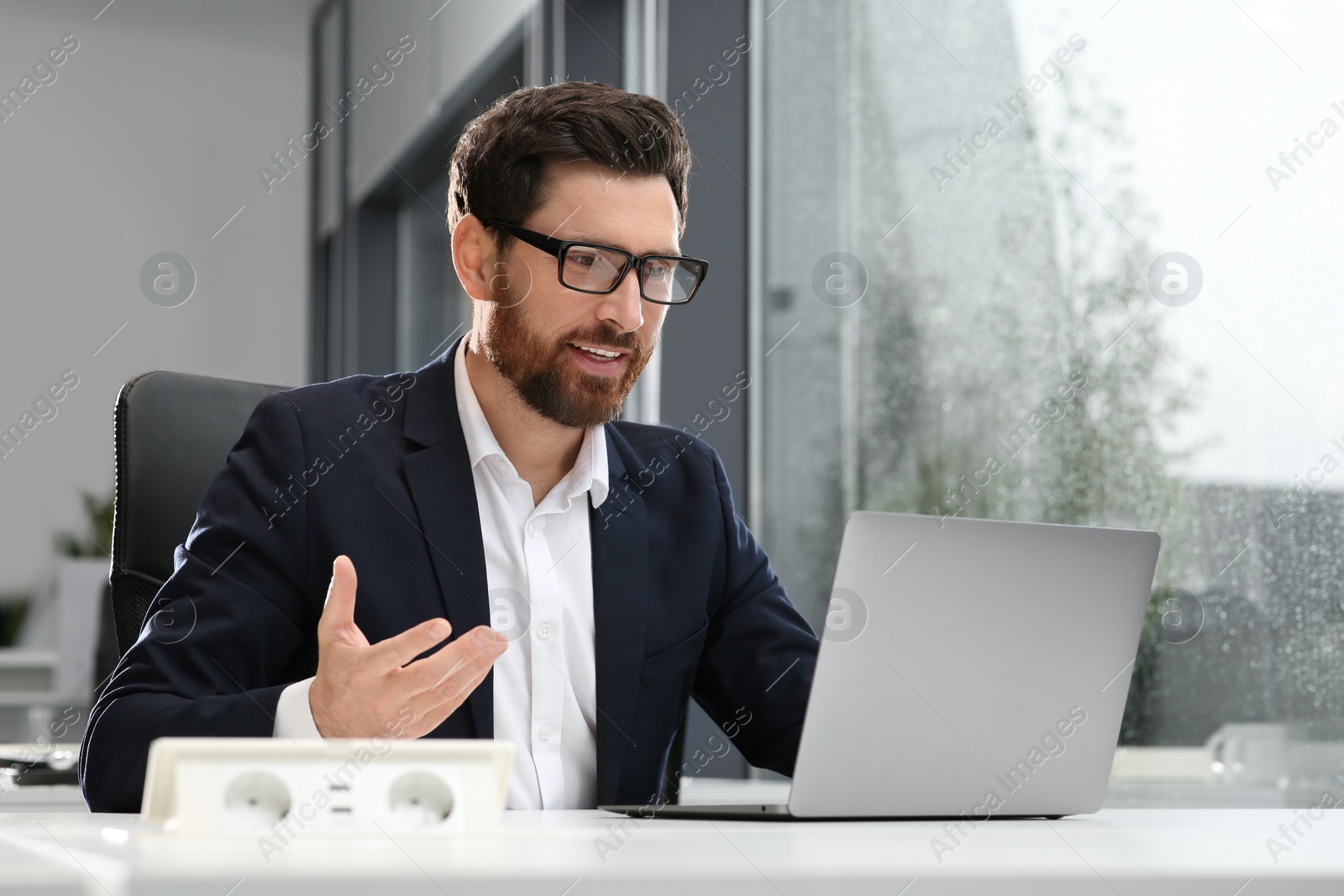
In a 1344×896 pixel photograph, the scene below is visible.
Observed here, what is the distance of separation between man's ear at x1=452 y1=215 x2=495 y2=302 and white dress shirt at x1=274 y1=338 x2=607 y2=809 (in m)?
0.17

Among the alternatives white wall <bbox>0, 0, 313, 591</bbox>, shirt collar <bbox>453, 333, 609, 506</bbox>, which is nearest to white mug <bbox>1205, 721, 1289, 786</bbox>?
shirt collar <bbox>453, 333, 609, 506</bbox>

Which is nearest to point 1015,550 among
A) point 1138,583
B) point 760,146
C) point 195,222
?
point 1138,583

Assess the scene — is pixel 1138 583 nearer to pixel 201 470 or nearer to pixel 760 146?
pixel 201 470

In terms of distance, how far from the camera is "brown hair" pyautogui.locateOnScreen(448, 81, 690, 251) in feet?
4.98

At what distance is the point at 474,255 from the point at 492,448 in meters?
0.28

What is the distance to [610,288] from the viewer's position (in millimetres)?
1446

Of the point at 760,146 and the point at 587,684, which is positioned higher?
the point at 760,146

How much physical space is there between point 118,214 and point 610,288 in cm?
444

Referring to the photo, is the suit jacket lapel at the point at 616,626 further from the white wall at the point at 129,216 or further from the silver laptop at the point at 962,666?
the white wall at the point at 129,216

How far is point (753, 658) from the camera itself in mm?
1500

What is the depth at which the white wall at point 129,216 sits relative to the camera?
5.09 meters

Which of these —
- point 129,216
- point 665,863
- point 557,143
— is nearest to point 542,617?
point 557,143

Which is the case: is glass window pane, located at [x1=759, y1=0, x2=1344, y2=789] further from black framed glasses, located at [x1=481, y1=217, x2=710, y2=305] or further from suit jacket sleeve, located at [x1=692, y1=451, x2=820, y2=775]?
black framed glasses, located at [x1=481, y1=217, x2=710, y2=305]

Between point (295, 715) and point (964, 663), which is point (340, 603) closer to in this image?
point (295, 715)
